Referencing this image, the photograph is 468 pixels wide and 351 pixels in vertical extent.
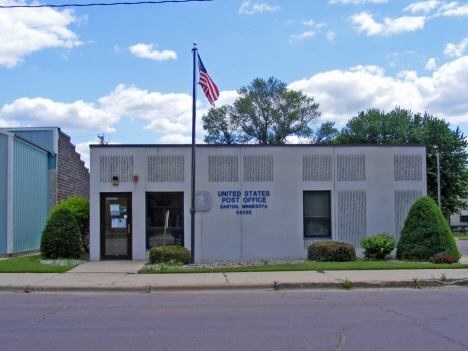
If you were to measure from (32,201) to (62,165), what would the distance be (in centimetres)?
322

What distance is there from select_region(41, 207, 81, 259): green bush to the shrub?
1202 centimetres

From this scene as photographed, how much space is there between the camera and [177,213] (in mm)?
15852

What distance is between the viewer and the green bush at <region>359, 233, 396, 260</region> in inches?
595

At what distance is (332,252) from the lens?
1446cm

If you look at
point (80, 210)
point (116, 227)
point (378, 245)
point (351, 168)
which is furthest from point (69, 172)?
point (378, 245)

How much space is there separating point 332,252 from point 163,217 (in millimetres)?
5975

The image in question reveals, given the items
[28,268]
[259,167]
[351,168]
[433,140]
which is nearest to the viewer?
[28,268]

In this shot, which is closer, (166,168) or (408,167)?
(166,168)

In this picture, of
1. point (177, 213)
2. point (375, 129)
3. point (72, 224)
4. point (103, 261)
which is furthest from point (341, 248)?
point (375, 129)

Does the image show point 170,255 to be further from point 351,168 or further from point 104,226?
point 351,168

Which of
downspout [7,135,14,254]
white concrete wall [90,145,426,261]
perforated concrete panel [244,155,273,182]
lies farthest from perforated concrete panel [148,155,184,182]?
downspout [7,135,14,254]

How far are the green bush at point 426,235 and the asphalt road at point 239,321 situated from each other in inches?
182

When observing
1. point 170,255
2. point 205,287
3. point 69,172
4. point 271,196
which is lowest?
point 205,287

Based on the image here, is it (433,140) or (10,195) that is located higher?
(433,140)
